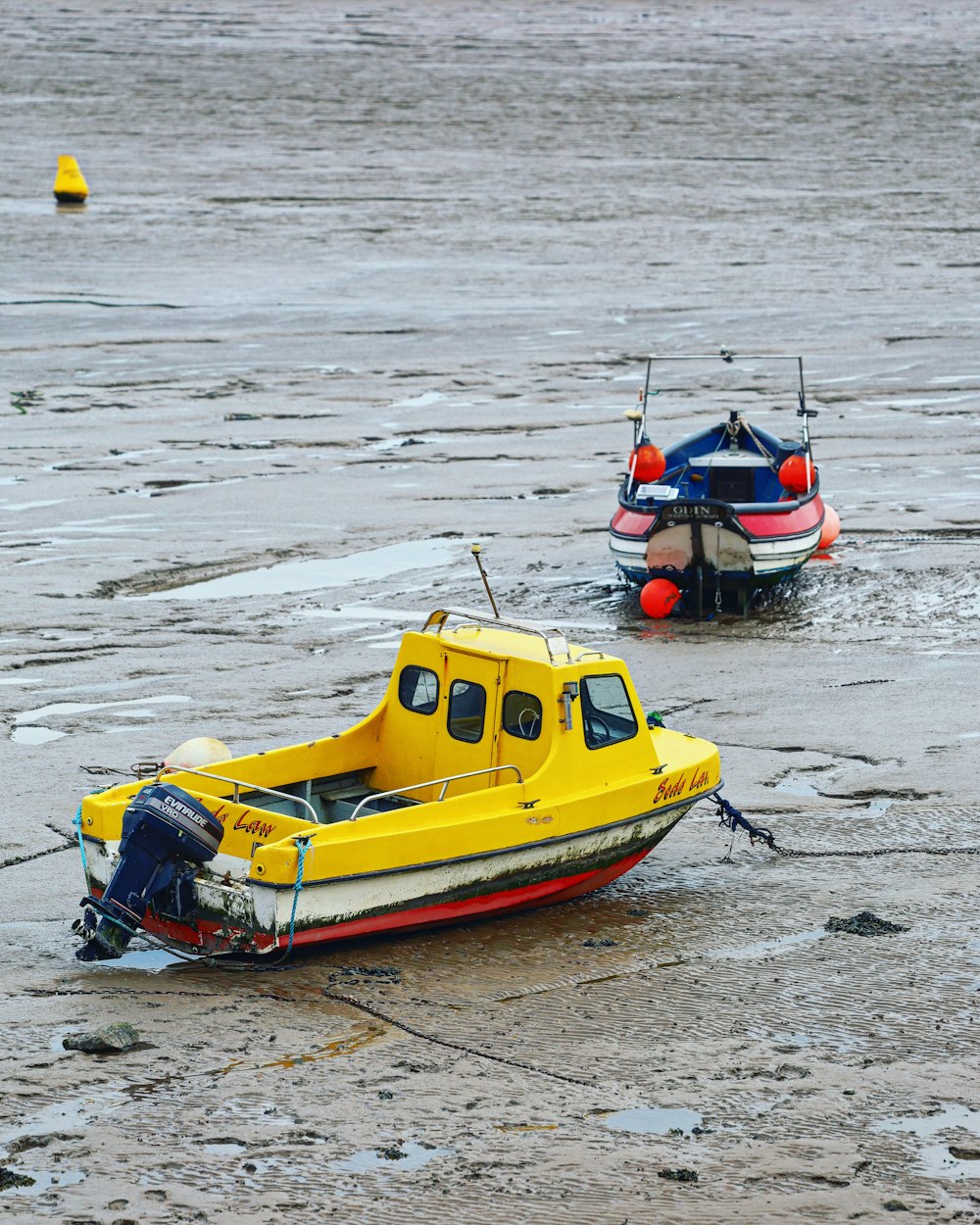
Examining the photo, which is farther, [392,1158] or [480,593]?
[480,593]

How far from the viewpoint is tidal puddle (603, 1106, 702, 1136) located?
654 centimetres

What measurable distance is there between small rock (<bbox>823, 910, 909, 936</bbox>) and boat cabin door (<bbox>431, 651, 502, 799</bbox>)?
1.78m

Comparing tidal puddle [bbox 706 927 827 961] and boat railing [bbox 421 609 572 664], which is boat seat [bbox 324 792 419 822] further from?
tidal puddle [bbox 706 927 827 961]

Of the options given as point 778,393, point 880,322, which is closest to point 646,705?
point 778,393

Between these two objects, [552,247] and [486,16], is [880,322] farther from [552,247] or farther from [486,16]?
[486,16]

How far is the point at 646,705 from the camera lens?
12.1 meters

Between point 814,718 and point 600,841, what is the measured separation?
3.45 metres

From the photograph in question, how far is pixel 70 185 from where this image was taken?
98.0ft

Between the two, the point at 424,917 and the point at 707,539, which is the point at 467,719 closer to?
the point at 424,917

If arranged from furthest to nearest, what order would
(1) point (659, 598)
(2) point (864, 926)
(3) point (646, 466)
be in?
1. (3) point (646, 466)
2. (1) point (659, 598)
3. (2) point (864, 926)

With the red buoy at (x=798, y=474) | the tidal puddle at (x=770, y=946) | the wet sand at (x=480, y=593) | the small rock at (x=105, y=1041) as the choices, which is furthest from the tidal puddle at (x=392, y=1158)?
the red buoy at (x=798, y=474)

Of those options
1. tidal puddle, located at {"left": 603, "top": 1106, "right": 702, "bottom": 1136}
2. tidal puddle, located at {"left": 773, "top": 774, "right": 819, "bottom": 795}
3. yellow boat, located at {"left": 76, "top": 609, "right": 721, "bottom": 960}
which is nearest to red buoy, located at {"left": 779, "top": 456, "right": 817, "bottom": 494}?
tidal puddle, located at {"left": 773, "top": 774, "right": 819, "bottom": 795}

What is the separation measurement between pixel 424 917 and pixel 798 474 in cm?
808

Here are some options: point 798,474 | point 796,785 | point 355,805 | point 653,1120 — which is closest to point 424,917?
point 355,805
